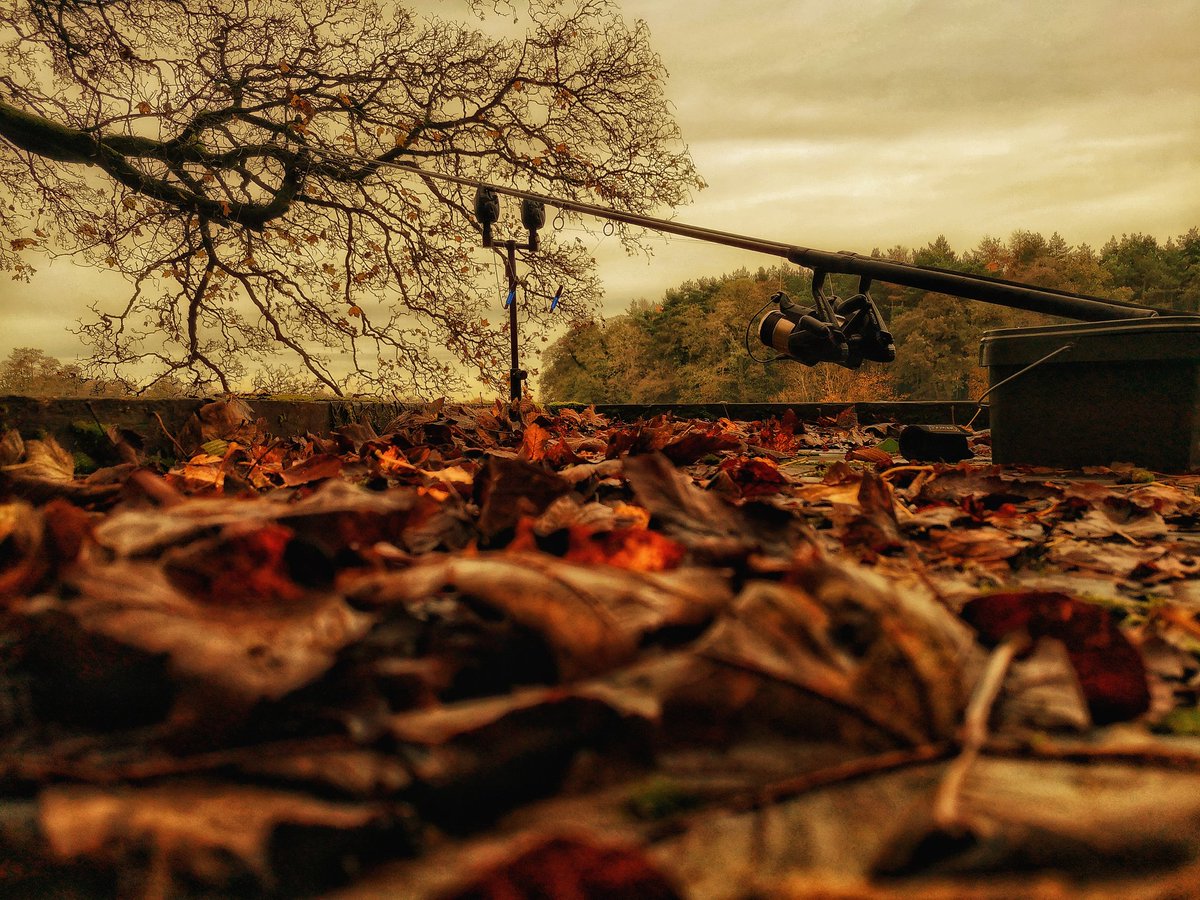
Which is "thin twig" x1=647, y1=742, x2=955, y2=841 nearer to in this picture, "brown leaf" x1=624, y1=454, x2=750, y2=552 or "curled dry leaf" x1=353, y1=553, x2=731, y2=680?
"curled dry leaf" x1=353, y1=553, x2=731, y2=680

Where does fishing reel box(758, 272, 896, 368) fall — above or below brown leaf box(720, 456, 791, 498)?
Answer: above

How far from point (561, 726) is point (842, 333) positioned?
358cm

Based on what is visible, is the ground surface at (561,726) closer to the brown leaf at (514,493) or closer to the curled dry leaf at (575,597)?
the curled dry leaf at (575,597)

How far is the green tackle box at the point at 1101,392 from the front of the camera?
282 cm

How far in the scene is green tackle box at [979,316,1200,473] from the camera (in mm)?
2816

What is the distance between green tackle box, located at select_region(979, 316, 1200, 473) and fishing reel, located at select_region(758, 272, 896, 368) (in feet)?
2.12

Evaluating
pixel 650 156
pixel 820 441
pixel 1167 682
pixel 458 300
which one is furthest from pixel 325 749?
pixel 650 156

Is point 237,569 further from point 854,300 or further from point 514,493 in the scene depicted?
point 854,300

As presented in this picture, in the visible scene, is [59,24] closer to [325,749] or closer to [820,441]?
[820,441]

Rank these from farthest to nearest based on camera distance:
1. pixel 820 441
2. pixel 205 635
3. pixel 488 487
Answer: pixel 820 441 → pixel 488 487 → pixel 205 635

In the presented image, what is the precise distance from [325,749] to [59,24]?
33.2 feet

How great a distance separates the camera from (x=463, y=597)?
2.27 ft

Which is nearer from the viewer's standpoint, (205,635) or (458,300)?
(205,635)

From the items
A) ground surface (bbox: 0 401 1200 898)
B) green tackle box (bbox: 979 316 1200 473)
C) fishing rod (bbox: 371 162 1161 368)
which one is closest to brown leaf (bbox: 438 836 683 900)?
ground surface (bbox: 0 401 1200 898)
